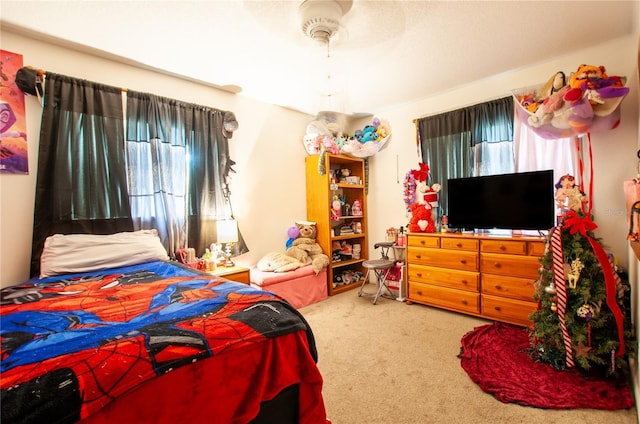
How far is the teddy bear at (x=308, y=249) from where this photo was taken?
355 cm

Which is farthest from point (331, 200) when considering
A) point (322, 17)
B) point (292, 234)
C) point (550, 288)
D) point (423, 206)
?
point (550, 288)

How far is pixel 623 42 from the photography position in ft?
7.94

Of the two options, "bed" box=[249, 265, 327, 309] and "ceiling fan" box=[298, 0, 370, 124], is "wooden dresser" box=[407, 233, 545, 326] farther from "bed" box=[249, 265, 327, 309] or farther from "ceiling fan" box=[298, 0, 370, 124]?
"ceiling fan" box=[298, 0, 370, 124]

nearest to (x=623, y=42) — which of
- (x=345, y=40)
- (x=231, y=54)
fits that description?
(x=345, y=40)

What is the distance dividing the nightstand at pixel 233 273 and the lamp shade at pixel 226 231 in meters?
0.28

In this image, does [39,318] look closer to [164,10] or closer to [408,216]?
[164,10]

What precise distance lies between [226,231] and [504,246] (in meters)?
2.71

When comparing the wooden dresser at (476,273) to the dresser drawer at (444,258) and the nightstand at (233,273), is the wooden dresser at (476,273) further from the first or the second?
the nightstand at (233,273)

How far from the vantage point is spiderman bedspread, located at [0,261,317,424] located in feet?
2.46

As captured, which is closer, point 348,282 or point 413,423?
point 413,423

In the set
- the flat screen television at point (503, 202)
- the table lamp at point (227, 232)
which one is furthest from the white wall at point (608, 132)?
the table lamp at point (227, 232)

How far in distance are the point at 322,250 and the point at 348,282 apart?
0.68 meters

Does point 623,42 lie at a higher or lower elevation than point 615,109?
higher

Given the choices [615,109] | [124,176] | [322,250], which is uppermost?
[615,109]
